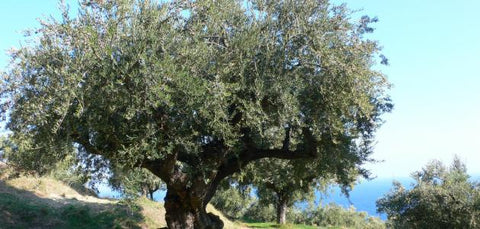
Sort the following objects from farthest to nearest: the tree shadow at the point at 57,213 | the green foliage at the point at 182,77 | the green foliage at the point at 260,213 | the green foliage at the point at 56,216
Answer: the green foliage at the point at 260,213
the tree shadow at the point at 57,213
the green foliage at the point at 56,216
the green foliage at the point at 182,77

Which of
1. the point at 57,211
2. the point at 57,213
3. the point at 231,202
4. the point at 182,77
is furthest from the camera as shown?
the point at 231,202

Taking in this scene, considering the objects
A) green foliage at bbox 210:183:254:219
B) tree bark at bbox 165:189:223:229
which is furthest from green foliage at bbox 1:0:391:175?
green foliage at bbox 210:183:254:219

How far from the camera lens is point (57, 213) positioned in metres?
21.5

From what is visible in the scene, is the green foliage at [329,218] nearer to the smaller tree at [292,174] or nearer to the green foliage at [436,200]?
the smaller tree at [292,174]

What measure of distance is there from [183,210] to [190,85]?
773 cm

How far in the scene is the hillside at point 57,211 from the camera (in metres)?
20.1

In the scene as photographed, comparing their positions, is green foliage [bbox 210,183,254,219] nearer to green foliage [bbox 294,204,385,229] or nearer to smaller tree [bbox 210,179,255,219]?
smaller tree [bbox 210,179,255,219]

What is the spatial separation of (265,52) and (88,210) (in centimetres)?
1437

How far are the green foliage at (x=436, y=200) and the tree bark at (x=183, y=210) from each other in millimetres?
14441

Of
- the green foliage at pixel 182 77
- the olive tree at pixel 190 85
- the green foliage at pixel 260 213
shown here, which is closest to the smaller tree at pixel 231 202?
the green foliage at pixel 260 213

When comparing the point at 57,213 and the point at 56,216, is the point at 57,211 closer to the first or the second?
the point at 57,213

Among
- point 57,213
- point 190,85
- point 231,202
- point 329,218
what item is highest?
point 329,218

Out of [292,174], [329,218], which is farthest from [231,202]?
[292,174]

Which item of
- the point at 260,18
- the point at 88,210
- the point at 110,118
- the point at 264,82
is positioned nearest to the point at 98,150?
the point at 110,118
